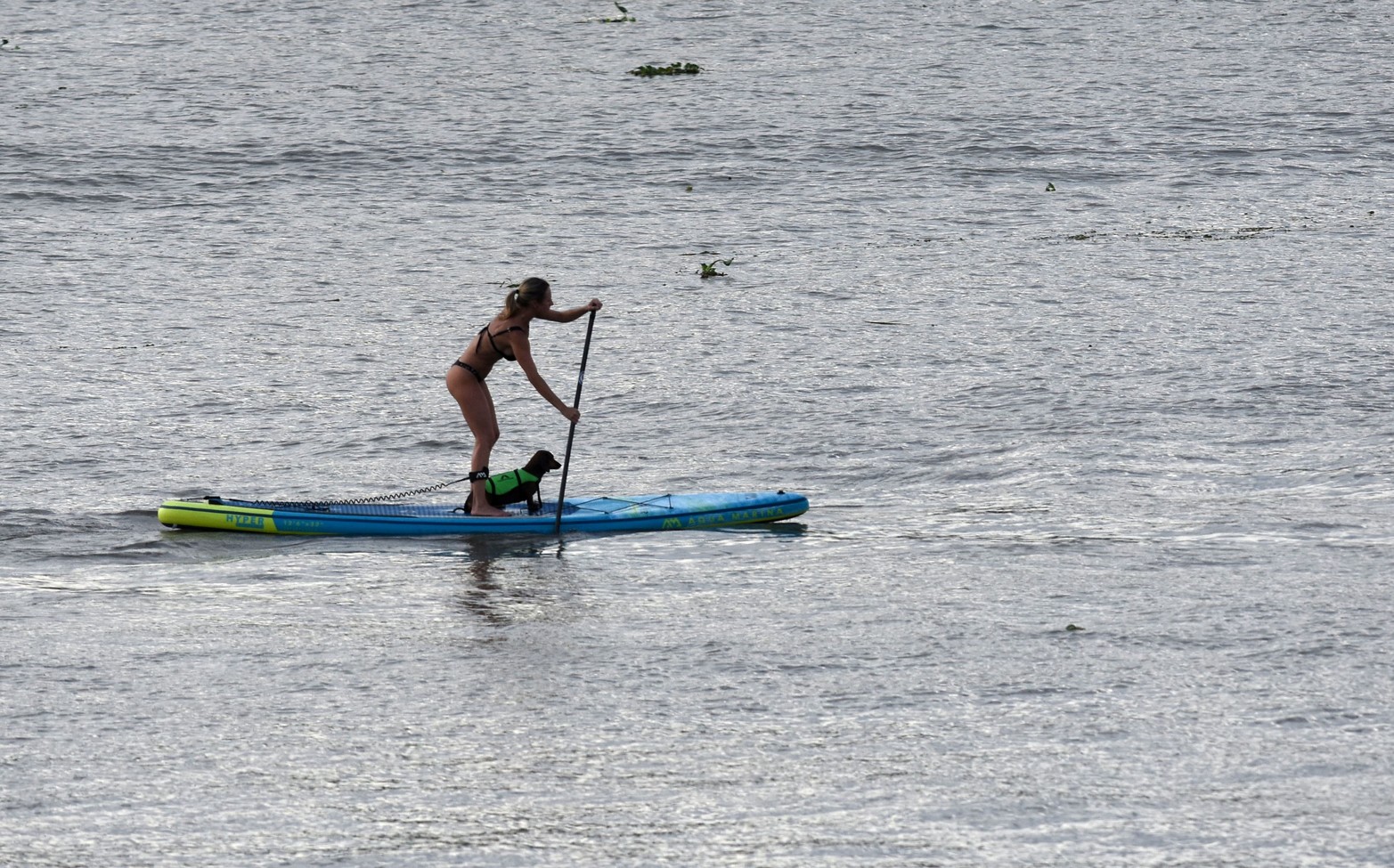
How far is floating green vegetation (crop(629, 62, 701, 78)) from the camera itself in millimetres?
41156

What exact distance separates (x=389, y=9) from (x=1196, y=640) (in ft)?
128

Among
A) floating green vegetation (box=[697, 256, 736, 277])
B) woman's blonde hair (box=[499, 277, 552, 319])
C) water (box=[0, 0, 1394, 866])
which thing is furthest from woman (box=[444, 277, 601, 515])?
floating green vegetation (box=[697, 256, 736, 277])

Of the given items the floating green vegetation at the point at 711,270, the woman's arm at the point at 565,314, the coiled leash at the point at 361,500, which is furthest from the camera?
the floating green vegetation at the point at 711,270

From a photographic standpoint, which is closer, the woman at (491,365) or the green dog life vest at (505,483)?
the woman at (491,365)

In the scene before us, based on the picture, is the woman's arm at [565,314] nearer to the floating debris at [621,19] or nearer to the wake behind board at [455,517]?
the wake behind board at [455,517]

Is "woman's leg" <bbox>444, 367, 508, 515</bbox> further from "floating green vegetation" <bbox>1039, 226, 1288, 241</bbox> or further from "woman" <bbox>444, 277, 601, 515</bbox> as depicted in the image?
"floating green vegetation" <bbox>1039, 226, 1288, 241</bbox>

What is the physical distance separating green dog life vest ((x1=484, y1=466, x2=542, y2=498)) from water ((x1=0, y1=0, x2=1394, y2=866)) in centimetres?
69

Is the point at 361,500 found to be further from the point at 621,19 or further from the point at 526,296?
the point at 621,19

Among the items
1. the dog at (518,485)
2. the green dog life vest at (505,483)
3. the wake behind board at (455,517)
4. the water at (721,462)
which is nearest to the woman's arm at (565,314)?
the dog at (518,485)

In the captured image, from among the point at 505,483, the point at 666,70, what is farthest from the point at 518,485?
the point at 666,70

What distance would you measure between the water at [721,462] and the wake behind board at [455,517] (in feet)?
0.62

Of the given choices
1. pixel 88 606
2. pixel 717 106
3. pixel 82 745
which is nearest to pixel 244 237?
pixel 717 106

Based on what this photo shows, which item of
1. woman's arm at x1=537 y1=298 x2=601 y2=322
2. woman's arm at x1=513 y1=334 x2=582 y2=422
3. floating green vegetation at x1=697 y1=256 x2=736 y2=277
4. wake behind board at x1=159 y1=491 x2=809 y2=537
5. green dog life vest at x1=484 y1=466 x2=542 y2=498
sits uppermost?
woman's arm at x1=537 y1=298 x2=601 y2=322

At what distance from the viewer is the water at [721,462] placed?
9.86 m
